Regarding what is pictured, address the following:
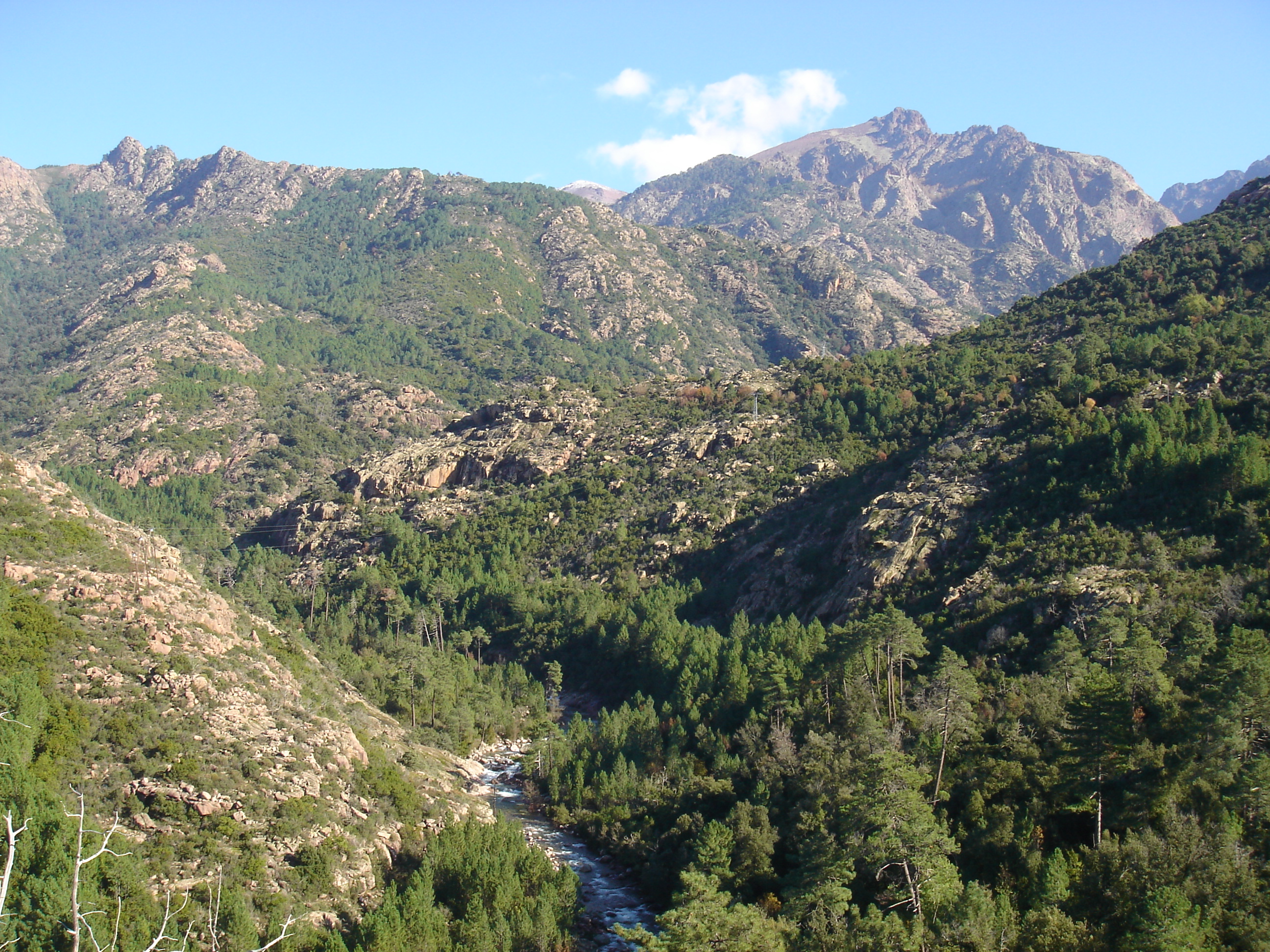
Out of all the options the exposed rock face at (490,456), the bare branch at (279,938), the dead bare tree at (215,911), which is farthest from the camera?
the exposed rock face at (490,456)

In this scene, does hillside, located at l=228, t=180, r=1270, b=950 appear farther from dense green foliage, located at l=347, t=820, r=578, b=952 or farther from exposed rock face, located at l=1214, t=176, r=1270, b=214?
dense green foliage, located at l=347, t=820, r=578, b=952

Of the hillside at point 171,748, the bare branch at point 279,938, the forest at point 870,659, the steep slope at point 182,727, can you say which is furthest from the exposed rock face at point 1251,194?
the bare branch at point 279,938

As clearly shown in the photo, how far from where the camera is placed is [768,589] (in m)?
93.6

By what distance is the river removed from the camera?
50.2m

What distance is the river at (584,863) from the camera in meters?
50.2

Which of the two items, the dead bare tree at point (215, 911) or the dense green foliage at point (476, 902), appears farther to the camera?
the dense green foliage at point (476, 902)

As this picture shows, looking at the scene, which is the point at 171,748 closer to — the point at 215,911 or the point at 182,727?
the point at 182,727

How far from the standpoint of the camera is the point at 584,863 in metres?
58.6

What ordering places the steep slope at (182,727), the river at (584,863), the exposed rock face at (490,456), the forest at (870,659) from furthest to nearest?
the exposed rock face at (490,456), the river at (584,863), the steep slope at (182,727), the forest at (870,659)

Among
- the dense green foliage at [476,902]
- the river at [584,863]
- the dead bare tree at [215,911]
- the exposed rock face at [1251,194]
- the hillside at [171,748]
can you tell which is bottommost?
the river at [584,863]

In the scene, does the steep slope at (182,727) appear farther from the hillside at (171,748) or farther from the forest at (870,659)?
the forest at (870,659)

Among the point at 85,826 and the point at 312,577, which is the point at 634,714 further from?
the point at 312,577

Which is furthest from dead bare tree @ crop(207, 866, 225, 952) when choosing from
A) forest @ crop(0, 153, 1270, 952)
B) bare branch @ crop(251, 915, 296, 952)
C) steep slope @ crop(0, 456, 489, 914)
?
bare branch @ crop(251, 915, 296, 952)

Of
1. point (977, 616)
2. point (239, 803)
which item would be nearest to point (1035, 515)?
point (977, 616)
